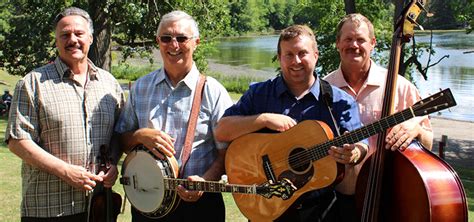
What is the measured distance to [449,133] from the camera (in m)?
20.2

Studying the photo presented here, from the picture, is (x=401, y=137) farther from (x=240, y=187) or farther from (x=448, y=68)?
(x=448, y=68)

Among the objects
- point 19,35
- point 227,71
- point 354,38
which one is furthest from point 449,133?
point 227,71

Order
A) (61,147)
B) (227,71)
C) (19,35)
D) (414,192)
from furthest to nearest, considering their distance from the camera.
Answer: (227,71), (19,35), (61,147), (414,192)

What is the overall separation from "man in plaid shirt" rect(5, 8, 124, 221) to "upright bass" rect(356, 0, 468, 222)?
5.38 feet

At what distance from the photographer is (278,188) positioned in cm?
326

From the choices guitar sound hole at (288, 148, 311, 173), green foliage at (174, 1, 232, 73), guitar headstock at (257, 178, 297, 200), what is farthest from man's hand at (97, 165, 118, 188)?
green foliage at (174, 1, 232, 73)

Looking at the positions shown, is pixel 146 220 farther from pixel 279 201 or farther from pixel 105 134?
pixel 279 201

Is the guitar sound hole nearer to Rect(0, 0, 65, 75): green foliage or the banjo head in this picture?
the banjo head

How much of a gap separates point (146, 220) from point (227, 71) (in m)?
35.7

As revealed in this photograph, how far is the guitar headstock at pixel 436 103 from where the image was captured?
283 cm

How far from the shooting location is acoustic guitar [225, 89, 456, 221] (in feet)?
9.98

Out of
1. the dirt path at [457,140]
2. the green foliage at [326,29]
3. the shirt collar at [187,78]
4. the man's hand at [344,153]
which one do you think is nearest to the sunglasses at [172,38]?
the shirt collar at [187,78]

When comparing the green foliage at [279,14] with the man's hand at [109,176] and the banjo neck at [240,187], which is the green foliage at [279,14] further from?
the banjo neck at [240,187]

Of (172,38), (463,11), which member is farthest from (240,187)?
(463,11)
